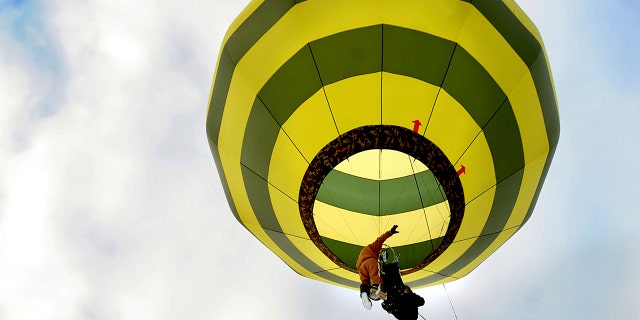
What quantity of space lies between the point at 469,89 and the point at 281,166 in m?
2.02

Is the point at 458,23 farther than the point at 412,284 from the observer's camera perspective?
No

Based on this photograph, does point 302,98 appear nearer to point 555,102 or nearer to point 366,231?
point 366,231

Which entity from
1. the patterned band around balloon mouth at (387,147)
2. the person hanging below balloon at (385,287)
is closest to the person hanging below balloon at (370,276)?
the person hanging below balloon at (385,287)

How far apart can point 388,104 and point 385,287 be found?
175 centimetres

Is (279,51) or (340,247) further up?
(279,51)

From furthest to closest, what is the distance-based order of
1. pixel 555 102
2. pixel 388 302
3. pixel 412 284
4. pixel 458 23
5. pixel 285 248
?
1. pixel 412 284
2. pixel 285 248
3. pixel 555 102
4. pixel 458 23
5. pixel 388 302

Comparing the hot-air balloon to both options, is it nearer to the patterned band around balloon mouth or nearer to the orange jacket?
the patterned band around balloon mouth

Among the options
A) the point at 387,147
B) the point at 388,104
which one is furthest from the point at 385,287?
the point at 388,104

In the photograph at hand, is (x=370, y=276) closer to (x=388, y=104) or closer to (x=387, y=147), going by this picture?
(x=387, y=147)

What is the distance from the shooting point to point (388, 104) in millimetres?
5227

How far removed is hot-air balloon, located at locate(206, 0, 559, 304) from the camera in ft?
17.0

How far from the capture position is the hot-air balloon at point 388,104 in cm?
517

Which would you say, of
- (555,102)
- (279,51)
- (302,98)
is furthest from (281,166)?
(555,102)

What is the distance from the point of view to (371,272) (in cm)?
493
